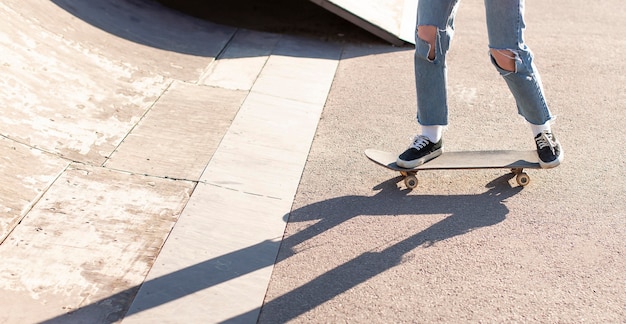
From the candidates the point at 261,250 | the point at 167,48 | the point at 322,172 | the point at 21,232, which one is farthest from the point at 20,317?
the point at 167,48

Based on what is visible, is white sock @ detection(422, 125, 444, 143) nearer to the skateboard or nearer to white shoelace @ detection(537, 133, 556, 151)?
the skateboard

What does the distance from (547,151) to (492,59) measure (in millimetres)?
646

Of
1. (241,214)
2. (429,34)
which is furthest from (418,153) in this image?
(241,214)

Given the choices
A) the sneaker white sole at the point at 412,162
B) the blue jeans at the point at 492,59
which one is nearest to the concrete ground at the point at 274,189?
the sneaker white sole at the point at 412,162

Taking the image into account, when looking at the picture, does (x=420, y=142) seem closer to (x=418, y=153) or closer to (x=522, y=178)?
(x=418, y=153)

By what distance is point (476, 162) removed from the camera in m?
4.81

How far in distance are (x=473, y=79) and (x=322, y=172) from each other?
2165 mm

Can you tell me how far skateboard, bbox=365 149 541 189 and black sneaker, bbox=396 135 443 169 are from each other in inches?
1.0

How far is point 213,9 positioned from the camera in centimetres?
833

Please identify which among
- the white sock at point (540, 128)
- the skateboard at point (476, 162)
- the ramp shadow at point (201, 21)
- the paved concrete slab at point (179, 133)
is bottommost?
the ramp shadow at point (201, 21)

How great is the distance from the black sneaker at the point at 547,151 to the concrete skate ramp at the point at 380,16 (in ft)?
9.40

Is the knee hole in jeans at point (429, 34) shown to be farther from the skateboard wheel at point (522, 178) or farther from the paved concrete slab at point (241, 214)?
the paved concrete slab at point (241, 214)

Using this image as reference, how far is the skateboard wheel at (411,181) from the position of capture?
4.83 meters

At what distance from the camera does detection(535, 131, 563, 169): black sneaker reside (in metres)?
4.71
